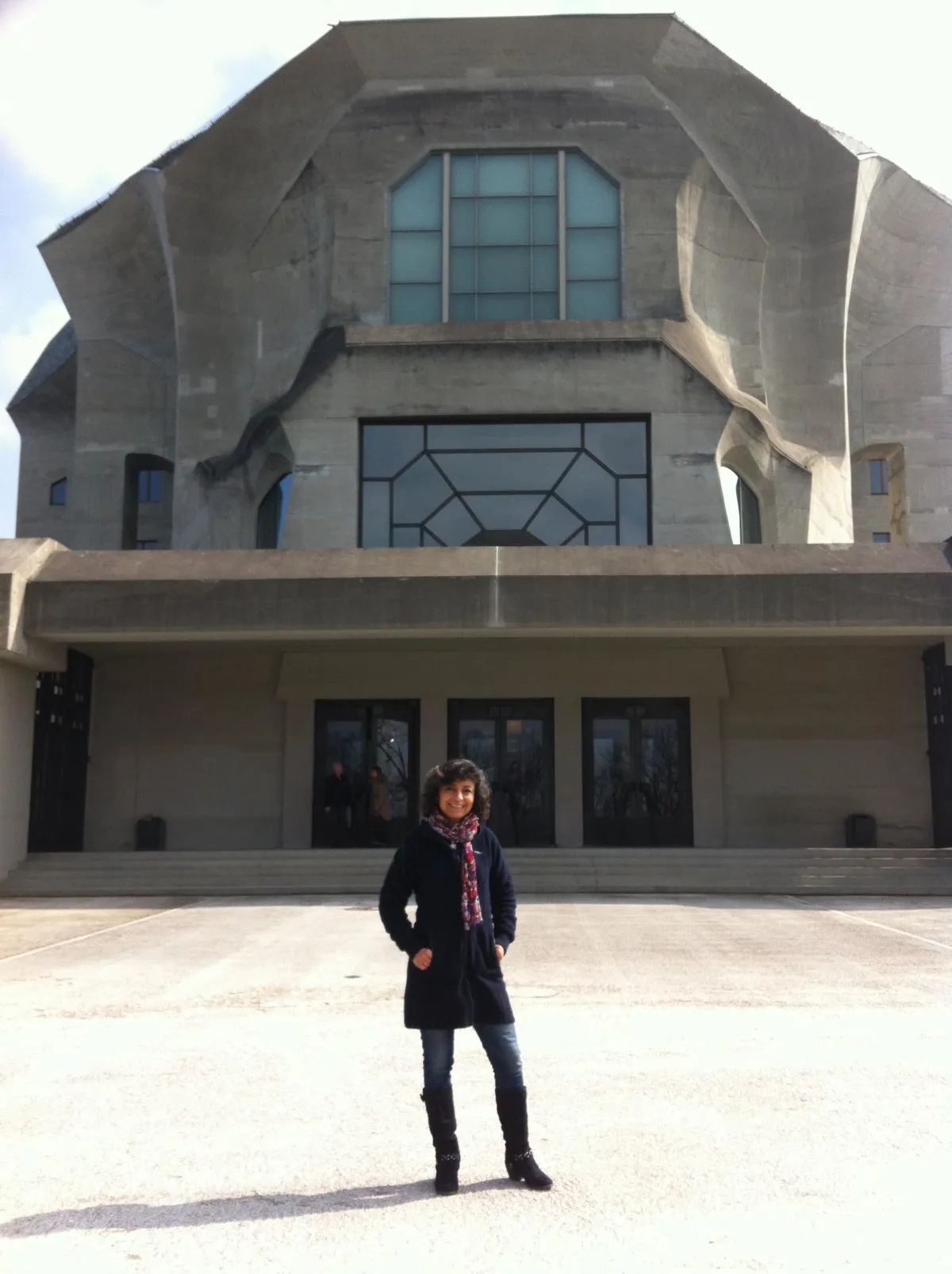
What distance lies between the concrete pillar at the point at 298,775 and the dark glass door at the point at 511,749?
2651 millimetres

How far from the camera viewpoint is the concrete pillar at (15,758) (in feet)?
59.6

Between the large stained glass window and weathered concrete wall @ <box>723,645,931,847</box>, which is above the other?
the large stained glass window

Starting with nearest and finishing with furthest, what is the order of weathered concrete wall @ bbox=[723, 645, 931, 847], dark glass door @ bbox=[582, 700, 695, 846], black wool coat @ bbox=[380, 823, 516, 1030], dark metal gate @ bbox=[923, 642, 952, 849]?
black wool coat @ bbox=[380, 823, 516, 1030], dark metal gate @ bbox=[923, 642, 952, 849], weathered concrete wall @ bbox=[723, 645, 931, 847], dark glass door @ bbox=[582, 700, 695, 846]

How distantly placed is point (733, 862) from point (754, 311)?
1411 centimetres

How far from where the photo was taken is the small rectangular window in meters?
37.8

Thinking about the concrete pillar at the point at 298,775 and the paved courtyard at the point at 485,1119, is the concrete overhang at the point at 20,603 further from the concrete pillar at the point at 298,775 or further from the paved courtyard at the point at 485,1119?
the paved courtyard at the point at 485,1119

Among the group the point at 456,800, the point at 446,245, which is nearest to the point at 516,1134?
the point at 456,800

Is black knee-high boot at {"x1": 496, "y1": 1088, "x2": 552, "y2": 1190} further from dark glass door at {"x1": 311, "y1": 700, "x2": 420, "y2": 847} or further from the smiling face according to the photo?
dark glass door at {"x1": 311, "y1": 700, "x2": 420, "y2": 847}

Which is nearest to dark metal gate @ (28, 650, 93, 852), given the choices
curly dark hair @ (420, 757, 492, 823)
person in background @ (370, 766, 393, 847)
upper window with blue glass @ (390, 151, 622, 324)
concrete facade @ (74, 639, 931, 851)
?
concrete facade @ (74, 639, 931, 851)

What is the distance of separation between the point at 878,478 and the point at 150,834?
25567mm

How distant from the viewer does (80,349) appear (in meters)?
31.9

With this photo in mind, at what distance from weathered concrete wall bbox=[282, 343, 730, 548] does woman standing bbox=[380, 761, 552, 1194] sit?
20.1m

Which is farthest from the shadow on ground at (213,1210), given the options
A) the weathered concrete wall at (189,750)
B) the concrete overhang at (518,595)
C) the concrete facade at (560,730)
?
the weathered concrete wall at (189,750)

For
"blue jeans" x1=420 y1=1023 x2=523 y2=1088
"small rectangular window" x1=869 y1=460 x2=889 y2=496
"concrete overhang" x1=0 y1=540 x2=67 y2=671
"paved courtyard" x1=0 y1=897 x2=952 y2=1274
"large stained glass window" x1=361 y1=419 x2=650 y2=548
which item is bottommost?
"paved courtyard" x1=0 y1=897 x2=952 y2=1274
